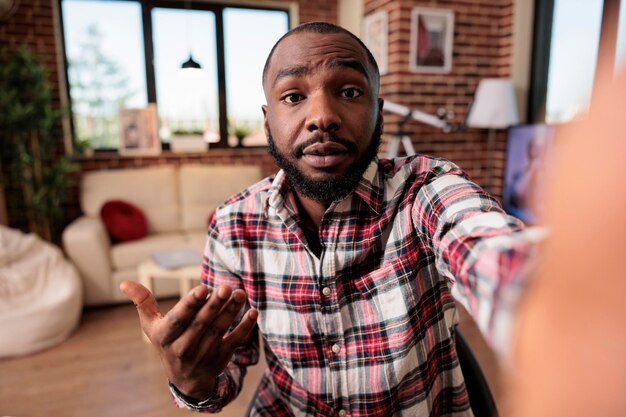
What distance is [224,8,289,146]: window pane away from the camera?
440 centimetres

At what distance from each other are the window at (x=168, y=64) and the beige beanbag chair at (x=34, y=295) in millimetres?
1510

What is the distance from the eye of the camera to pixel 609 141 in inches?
8.4

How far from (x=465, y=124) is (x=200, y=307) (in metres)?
3.26

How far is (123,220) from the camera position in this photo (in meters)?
3.43

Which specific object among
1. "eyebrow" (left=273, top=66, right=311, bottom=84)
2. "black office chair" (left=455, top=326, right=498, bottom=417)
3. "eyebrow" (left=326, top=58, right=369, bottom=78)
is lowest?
"black office chair" (left=455, top=326, right=498, bottom=417)

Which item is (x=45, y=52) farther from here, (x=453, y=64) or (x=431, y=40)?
(x=453, y=64)

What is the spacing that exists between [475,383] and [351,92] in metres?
0.64

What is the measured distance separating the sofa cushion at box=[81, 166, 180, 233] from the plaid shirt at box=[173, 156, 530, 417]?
3074 millimetres

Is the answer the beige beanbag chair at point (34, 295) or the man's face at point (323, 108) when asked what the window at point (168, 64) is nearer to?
the beige beanbag chair at point (34, 295)

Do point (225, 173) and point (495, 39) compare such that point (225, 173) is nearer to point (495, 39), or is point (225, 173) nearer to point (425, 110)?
point (425, 110)

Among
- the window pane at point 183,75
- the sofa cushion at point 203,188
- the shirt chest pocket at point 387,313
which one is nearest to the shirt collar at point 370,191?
the shirt chest pocket at point 387,313

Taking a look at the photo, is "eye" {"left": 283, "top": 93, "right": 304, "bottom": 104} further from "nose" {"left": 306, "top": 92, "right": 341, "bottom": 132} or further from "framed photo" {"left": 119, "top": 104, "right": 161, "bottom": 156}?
"framed photo" {"left": 119, "top": 104, "right": 161, "bottom": 156}

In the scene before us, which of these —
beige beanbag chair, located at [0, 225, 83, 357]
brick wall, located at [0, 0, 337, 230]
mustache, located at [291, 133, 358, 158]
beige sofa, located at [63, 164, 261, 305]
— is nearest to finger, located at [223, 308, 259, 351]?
mustache, located at [291, 133, 358, 158]

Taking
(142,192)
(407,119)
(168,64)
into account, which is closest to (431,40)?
(407,119)
